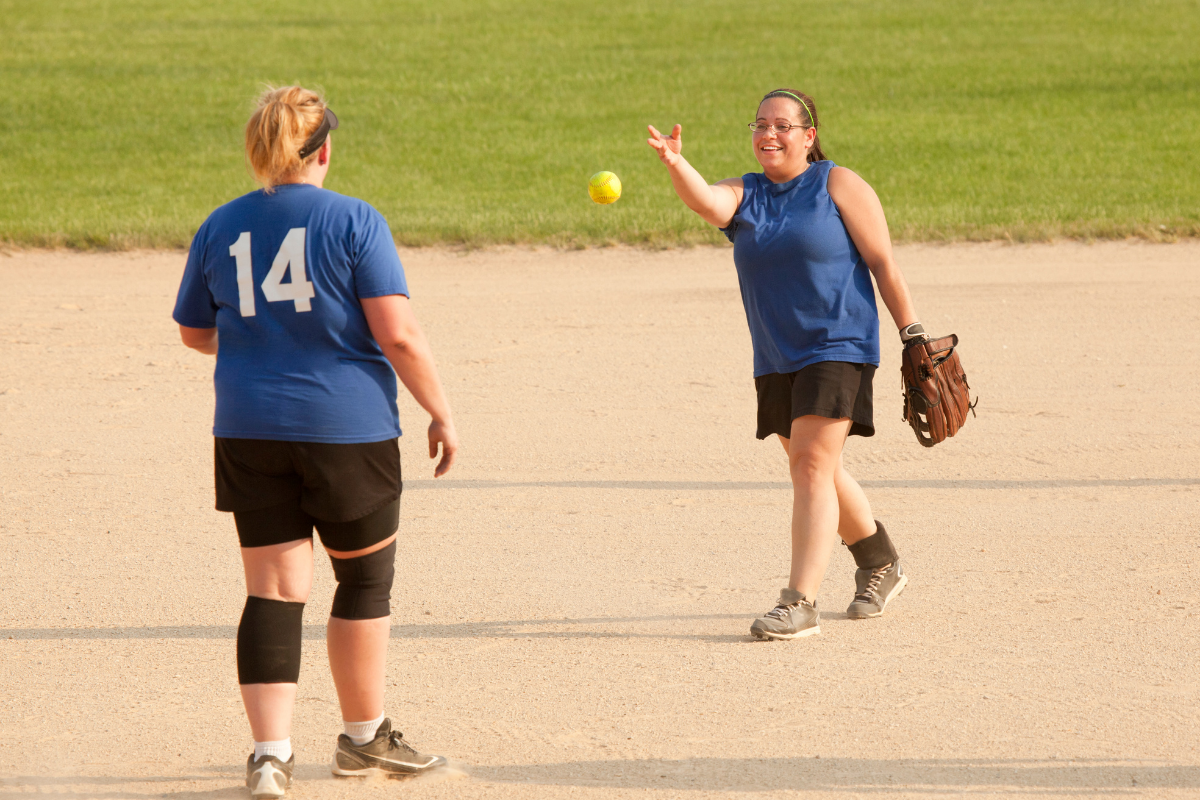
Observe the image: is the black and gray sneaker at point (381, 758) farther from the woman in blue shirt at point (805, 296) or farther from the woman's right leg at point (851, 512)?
the woman's right leg at point (851, 512)

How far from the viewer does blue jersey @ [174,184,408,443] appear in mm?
3205

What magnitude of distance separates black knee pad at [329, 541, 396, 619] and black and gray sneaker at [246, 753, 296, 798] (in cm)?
41

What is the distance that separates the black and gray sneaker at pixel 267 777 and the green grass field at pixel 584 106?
9.00 meters

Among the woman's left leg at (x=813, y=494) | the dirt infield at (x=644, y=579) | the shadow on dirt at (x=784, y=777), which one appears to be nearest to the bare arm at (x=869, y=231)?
the woman's left leg at (x=813, y=494)

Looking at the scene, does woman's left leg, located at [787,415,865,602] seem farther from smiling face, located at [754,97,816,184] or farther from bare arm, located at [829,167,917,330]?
smiling face, located at [754,97,816,184]

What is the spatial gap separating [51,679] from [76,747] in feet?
1.89

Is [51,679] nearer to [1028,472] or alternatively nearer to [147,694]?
[147,694]

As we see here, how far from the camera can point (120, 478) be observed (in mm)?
6527

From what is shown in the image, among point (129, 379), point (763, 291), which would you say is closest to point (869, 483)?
point (763, 291)

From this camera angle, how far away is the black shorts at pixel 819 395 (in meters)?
4.47

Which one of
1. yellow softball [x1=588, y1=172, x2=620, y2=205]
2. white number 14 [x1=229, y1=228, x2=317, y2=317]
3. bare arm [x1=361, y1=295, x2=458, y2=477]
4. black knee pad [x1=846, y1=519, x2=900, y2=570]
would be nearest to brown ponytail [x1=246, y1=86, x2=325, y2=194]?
white number 14 [x1=229, y1=228, x2=317, y2=317]

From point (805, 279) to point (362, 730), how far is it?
2090 millimetres

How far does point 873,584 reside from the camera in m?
4.88

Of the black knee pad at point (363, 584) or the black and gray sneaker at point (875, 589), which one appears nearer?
the black knee pad at point (363, 584)
